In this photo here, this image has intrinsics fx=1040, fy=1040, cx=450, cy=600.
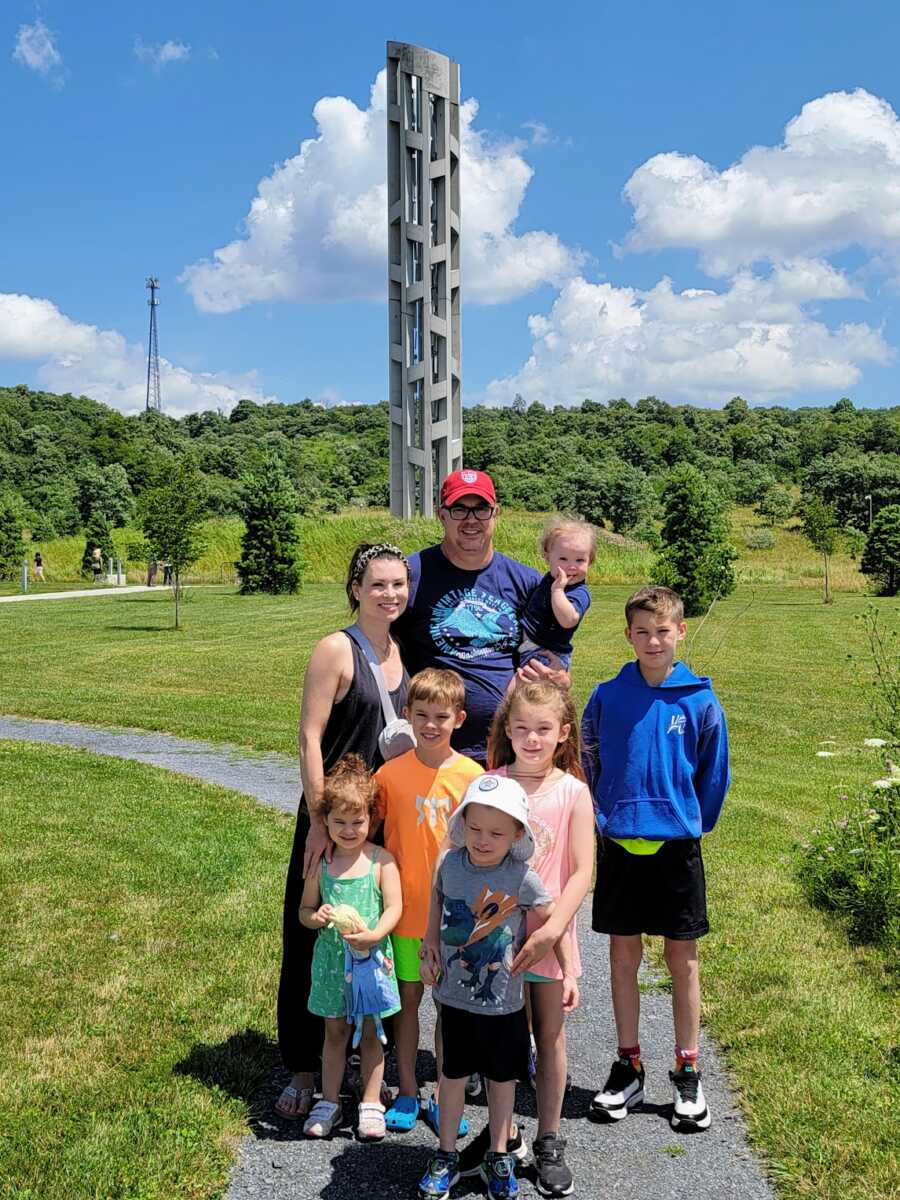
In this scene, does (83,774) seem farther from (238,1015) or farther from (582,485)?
(582,485)

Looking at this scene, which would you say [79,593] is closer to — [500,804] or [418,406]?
[418,406]

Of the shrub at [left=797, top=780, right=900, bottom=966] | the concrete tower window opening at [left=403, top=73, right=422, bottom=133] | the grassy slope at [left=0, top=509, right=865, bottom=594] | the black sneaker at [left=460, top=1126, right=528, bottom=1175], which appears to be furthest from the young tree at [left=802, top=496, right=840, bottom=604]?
the black sneaker at [left=460, top=1126, right=528, bottom=1175]

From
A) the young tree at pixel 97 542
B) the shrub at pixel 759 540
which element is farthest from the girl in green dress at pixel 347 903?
the shrub at pixel 759 540

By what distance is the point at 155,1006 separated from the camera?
448cm

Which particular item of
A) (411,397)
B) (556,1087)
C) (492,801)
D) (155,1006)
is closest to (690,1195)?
(556,1087)

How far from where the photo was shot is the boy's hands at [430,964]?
A: 3.11m

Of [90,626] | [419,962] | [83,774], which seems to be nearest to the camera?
[419,962]

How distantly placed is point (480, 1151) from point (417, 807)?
1062 millimetres

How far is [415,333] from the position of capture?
35.1m

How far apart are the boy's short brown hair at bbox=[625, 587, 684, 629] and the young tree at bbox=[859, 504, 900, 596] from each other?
113 ft

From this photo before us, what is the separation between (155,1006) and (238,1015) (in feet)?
1.29

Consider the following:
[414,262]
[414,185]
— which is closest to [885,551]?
[414,262]

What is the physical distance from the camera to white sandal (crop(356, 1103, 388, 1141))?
3373 mm

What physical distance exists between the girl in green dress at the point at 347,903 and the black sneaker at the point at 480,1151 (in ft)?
1.08
